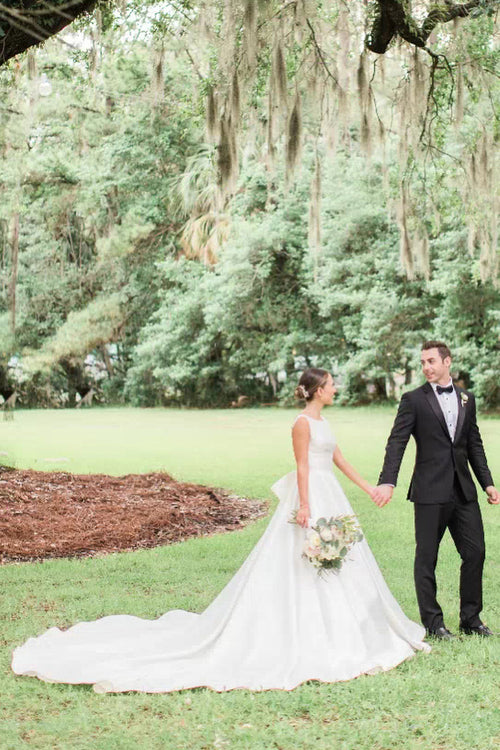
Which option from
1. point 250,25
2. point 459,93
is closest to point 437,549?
→ point 250,25

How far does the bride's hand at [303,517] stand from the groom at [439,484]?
398 mm

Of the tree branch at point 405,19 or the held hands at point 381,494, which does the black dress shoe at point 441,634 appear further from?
the tree branch at point 405,19

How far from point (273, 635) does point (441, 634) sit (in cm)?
99

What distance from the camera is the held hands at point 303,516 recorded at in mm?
4426

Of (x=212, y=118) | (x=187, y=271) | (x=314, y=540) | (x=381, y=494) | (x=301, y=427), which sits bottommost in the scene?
(x=314, y=540)

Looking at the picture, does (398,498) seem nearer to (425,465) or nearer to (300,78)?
(300,78)

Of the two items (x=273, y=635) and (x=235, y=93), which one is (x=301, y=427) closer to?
(x=273, y=635)

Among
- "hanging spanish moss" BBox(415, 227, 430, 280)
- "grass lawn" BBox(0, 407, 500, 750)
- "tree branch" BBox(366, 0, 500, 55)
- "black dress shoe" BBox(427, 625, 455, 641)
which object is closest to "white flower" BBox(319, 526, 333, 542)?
"grass lawn" BBox(0, 407, 500, 750)

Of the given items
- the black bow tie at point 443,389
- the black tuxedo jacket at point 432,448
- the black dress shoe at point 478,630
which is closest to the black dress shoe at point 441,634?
the black dress shoe at point 478,630

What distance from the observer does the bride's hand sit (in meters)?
4.43

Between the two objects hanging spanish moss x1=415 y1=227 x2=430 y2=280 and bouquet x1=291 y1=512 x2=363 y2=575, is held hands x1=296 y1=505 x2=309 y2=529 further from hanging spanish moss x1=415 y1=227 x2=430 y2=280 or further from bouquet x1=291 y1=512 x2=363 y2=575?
hanging spanish moss x1=415 y1=227 x2=430 y2=280

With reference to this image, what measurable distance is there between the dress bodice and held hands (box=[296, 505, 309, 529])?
0.74 feet

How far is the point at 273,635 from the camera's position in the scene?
166 inches

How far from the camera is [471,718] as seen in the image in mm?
3600
